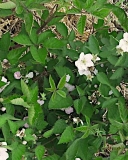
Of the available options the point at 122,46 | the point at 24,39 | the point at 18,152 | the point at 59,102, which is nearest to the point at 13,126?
the point at 18,152

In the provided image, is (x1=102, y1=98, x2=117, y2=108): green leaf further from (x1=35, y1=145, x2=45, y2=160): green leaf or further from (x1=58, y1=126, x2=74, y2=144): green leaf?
(x1=35, y1=145, x2=45, y2=160): green leaf

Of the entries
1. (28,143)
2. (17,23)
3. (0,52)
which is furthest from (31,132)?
(17,23)

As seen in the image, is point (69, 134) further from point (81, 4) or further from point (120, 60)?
point (81, 4)

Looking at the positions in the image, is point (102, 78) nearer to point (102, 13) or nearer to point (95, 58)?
point (95, 58)

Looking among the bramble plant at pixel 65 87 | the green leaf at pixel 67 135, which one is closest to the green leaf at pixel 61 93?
the bramble plant at pixel 65 87

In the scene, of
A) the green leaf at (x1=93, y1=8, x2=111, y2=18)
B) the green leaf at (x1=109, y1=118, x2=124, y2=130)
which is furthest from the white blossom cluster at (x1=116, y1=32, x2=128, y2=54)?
the green leaf at (x1=109, y1=118, x2=124, y2=130)

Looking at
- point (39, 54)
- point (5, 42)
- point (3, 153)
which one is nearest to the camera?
point (3, 153)
